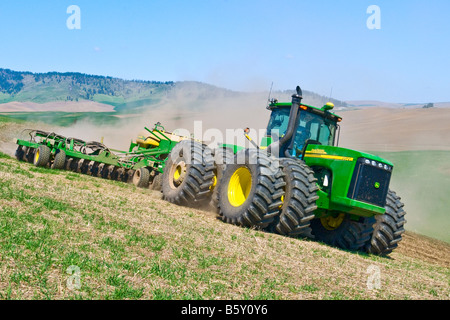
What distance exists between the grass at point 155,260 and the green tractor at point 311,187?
22.8 inches

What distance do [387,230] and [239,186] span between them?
3.30 m

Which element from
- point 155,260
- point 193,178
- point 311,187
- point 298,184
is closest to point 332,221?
point 311,187

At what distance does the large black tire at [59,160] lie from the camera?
15367 millimetres

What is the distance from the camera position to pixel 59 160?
15.4 m

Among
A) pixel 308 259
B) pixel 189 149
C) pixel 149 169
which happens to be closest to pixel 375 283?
pixel 308 259

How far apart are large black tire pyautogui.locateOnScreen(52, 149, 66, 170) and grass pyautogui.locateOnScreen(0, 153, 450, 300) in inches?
224

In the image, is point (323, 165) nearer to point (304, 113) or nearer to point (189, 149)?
point (304, 113)

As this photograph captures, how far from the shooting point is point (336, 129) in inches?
440

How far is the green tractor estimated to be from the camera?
29.3 ft

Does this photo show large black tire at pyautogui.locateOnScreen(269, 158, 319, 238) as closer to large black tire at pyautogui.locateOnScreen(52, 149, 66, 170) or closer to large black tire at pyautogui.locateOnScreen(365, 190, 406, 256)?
large black tire at pyautogui.locateOnScreen(365, 190, 406, 256)

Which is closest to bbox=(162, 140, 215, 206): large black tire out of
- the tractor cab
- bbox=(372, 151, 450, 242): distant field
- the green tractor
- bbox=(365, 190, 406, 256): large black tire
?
the green tractor

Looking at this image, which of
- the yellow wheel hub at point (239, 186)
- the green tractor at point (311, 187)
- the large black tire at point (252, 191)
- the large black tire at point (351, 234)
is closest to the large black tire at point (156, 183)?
the green tractor at point (311, 187)

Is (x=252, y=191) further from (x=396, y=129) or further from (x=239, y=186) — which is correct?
(x=396, y=129)
